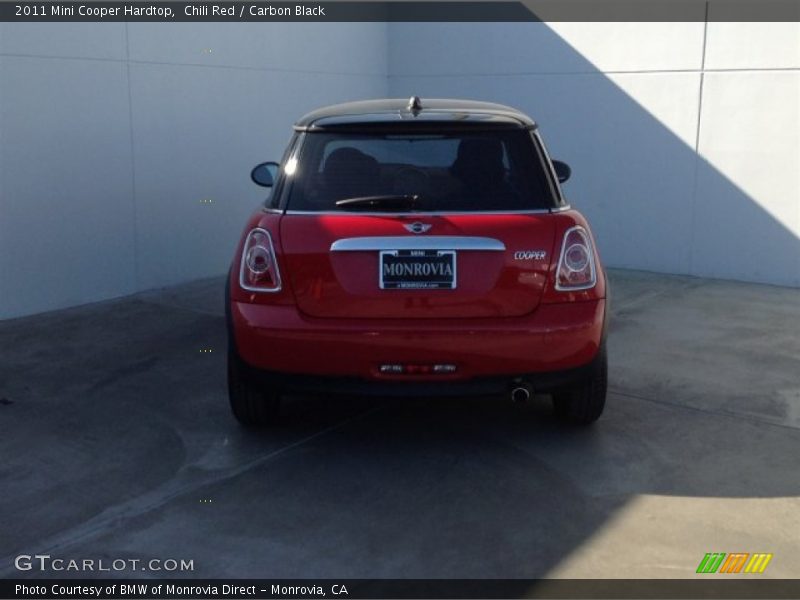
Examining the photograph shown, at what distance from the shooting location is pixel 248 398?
14.7 feet

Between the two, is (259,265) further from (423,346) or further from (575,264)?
(575,264)

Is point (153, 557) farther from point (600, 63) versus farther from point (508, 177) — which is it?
point (600, 63)

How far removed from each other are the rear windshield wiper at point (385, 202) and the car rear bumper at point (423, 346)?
1.76 feet

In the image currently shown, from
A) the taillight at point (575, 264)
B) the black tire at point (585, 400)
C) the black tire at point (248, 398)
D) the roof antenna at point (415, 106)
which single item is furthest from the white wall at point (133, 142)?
the taillight at point (575, 264)

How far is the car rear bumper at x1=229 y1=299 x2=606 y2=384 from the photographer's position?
12.9 ft

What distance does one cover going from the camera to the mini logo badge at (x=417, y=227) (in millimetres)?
3984

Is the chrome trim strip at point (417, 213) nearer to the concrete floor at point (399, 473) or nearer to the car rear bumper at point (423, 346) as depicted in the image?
the car rear bumper at point (423, 346)

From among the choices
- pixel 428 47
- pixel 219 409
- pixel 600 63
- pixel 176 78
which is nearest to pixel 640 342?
pixel 219 409

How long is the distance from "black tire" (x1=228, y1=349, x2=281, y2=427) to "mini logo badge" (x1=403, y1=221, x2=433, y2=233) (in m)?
0.96

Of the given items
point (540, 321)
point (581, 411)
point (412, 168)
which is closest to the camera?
point (540, 321)

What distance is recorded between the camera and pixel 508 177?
4.29m

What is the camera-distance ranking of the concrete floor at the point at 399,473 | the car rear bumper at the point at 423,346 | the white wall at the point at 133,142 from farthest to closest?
the white wall at the point at 133,142 → the car rear bumper at the point at 423,346 → the concrete floor at the point at 399,473

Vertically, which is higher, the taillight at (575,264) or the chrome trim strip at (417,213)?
A: the chrome trim strip at (417,213)

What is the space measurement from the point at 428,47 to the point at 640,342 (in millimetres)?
5402
